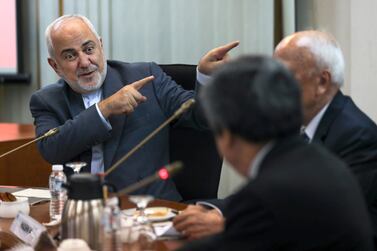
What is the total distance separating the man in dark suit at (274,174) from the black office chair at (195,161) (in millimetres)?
1528

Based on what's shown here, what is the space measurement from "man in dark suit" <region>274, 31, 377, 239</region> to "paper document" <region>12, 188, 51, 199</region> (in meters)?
1.01

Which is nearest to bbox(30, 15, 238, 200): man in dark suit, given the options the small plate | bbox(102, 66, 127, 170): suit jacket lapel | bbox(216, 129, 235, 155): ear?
bbox(102, 66, 127, 170): suit jacket lapel

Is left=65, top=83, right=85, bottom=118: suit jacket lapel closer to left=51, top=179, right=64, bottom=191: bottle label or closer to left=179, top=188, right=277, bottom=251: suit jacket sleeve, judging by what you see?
left=51, top=179, right=64, bottom=191: bottle label

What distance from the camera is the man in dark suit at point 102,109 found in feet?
7.74

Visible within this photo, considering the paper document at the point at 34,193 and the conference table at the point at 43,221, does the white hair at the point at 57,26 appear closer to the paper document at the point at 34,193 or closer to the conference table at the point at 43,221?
the paper document at the point at 34,193

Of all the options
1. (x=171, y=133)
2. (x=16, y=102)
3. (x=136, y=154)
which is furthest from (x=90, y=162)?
(x=16, y=102)

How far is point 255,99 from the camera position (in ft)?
3.08

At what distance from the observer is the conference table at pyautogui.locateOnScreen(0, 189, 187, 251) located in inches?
58.8

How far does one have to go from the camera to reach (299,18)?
138 inches

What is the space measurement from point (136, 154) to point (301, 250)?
1528 millimetres

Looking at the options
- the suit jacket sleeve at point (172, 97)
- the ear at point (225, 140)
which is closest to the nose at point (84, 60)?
the suit jacket sleeve at point (172, 97)

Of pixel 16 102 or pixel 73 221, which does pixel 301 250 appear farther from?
pixel 16 102

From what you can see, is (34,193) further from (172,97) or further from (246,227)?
(246,227)

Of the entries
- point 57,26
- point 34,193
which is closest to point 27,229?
point 34,193
